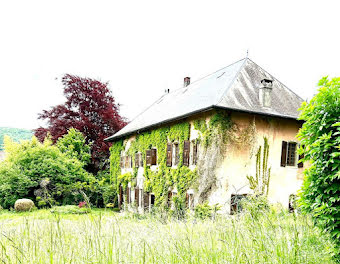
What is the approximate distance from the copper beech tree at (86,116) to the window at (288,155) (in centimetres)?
1631

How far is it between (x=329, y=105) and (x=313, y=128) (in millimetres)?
386

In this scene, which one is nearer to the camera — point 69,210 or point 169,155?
point 169,155

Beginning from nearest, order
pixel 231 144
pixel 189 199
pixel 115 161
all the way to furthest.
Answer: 1. pixel 231 144
2. pixel 189 199
3. pixel 115 161

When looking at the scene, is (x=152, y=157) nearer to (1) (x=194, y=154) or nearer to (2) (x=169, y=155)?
(2) (x=169, y=155)

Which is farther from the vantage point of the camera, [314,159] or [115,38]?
[115,38]

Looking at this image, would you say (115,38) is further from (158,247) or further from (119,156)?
(158,247)

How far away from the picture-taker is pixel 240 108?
10383 millimetres

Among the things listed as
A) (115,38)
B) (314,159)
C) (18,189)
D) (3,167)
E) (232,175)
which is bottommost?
(18,189)

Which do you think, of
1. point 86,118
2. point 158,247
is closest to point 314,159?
point 158,247

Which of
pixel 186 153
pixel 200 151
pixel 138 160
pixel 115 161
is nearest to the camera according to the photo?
pixel 200 151

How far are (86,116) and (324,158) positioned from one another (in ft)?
76.3

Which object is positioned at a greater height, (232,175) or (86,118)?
(86,118)

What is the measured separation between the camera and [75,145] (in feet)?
72.7

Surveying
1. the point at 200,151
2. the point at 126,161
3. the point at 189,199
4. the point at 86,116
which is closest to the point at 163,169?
the point at 189,199
